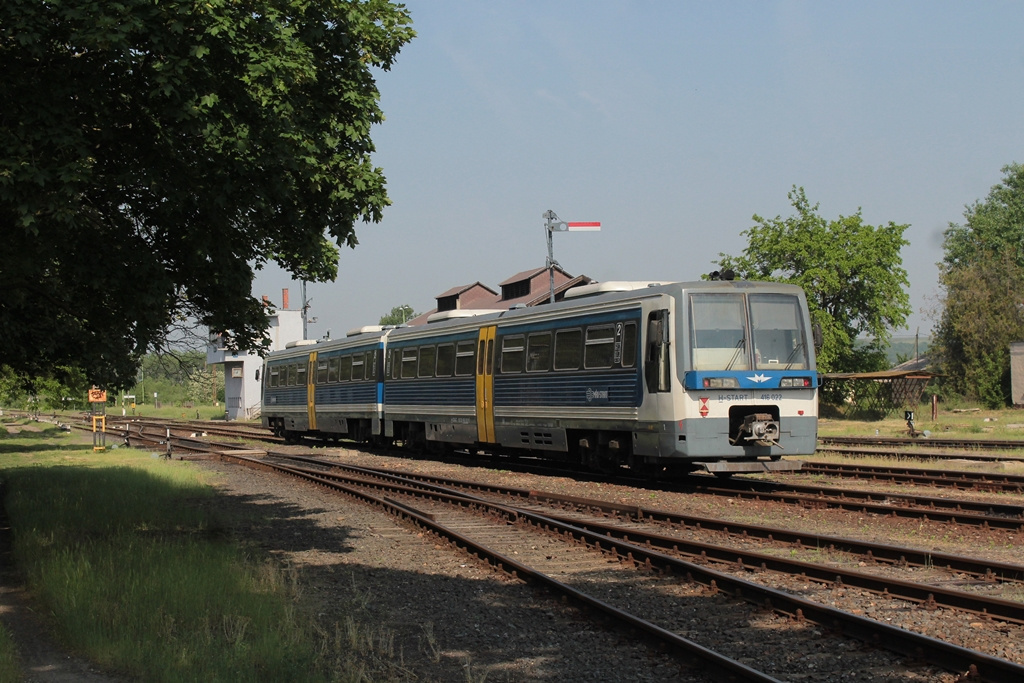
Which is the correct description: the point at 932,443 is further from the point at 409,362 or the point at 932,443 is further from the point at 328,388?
the point at 328,388

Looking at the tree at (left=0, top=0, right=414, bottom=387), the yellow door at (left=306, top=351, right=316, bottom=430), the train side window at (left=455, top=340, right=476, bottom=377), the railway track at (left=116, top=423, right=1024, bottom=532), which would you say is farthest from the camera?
the yellow door at (left=306, top=351, right=316, bottom=430)

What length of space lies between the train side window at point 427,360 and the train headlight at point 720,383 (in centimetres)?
1031

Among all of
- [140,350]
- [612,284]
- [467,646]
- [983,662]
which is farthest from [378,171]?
[612,284]

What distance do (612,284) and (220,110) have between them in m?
10.9

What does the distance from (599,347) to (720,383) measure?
114 inches

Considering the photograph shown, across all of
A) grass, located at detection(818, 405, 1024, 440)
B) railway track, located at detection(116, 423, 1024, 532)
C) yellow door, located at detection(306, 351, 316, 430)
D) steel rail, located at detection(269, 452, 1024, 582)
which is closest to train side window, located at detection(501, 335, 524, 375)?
steel rail, located at detection(269, 452, 1024, 582)

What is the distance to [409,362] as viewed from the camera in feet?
87.0

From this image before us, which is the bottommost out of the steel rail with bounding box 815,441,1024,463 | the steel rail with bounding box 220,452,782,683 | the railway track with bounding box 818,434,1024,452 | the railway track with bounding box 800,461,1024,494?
the steel rail with bounding box 220,452,782,683

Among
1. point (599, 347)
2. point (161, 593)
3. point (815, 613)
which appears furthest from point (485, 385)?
point (815, 613)

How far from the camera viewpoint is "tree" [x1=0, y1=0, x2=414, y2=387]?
864 cm

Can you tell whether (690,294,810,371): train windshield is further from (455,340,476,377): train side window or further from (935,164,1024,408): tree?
(935,164,1024,408): tree

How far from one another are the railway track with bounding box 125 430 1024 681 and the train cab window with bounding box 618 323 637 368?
2.99m

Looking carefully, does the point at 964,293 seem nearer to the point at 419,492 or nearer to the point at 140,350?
the point at 419,492

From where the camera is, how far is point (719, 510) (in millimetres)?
14500
